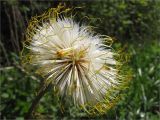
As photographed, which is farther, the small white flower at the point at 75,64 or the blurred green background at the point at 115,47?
the blurred green background at the point at 115,47

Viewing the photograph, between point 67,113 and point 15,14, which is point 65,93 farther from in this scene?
point 15,14

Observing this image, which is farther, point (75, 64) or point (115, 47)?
point (115, 47)

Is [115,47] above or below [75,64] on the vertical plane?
below

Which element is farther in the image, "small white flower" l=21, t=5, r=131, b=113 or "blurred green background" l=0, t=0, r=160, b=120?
"blurred green background" l=0, t=0, r=160, b=120

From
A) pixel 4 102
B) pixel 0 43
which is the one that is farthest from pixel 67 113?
pixel 0 43
